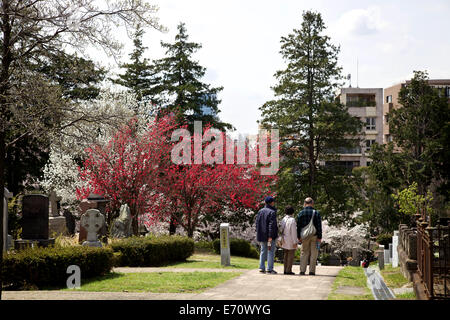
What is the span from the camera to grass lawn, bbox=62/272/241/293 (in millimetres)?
11352

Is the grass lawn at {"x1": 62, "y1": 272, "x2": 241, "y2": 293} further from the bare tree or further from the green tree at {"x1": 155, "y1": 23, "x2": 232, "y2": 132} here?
the green tree at {"x1": 155, "y1": 23, "x2": 232, "y2": 132}

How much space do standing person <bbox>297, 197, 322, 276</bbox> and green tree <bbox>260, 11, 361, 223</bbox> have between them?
757 inches

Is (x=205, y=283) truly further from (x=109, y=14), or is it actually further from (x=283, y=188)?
(x=283, y=188)

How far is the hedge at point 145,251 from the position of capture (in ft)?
56.7

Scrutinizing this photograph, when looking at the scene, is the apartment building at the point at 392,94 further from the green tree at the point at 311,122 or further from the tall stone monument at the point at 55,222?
the tall stone monument at the point at 55,222

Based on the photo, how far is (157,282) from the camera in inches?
485

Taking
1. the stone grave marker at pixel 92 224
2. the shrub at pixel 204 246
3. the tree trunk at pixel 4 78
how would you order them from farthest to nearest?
the shrub at pixel 204 246 → the stone grave marker at pixel 92 224 → the tree trunk at pixel 4 78

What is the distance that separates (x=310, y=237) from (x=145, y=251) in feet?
20.4

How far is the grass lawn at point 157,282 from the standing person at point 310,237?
1.79 meters

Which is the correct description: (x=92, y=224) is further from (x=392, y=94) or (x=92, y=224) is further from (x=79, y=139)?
(x=392, y=94)

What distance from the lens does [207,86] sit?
41.5 metres

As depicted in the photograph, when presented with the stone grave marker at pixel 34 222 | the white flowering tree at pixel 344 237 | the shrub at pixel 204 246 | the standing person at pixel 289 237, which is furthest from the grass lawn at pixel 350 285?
the white flowering tree at pixel 344 237

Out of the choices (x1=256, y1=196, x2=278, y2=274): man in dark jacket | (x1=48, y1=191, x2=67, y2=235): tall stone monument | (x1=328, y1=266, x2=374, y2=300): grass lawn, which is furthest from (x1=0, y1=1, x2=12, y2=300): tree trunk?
(x1=48, y1=191, x2=67, y2=235): tall stone monument

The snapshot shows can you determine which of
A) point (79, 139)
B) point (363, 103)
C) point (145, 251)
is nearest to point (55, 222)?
point (145, 251)
